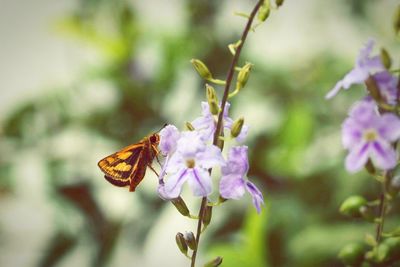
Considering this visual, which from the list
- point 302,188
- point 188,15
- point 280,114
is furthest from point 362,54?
point 188,15

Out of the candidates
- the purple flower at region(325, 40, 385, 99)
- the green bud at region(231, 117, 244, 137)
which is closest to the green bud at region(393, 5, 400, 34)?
the purple flower at region(325, 40, 385, 99)

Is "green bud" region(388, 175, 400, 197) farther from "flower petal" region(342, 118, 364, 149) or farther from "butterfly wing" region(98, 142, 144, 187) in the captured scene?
"butterfly wing" region(98, 142, 144, 187)

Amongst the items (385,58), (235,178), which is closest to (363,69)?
(385,58)

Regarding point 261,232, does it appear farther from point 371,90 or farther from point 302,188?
point 371,90

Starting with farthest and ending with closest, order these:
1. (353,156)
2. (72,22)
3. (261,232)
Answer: (72,22) < (261,232) < (353,156)

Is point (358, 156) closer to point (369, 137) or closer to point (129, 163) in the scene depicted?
point (369, 137)

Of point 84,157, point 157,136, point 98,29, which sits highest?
point 157,136
